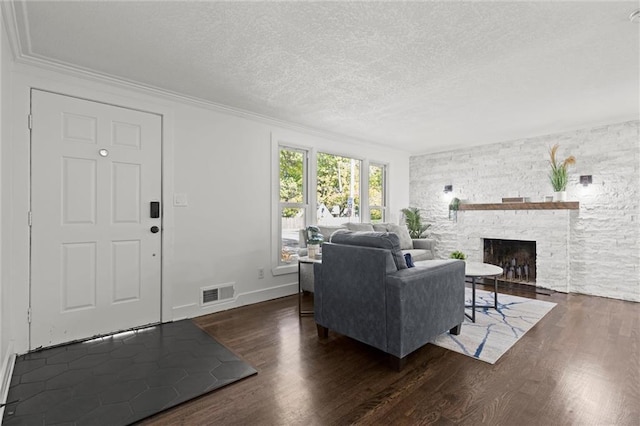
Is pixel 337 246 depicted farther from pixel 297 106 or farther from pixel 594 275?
pixel 594 275

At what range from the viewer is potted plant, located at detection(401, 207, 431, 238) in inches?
245

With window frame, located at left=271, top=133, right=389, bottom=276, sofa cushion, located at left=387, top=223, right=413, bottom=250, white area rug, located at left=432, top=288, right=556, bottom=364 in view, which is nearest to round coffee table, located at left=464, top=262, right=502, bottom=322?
white area rug, located at left=432, top=288, right=556, bottom=364

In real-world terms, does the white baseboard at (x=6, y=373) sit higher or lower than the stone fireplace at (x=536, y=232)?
lower

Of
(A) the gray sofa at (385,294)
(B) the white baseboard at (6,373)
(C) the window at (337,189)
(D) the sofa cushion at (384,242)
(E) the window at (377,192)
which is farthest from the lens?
(E) the window at (377,192)

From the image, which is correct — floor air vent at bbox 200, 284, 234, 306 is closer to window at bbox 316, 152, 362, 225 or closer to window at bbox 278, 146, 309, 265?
window at bbox 278, 146, 309, 265

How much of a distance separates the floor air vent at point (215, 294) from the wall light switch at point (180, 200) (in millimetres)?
961

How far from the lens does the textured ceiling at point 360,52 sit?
202 centimetres

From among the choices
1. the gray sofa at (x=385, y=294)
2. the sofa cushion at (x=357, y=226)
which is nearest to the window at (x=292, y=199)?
the sofa cushion at (x=357, y=226)

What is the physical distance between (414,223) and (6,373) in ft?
18.8

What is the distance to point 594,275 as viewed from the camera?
446 centimetres

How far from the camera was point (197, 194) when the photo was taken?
11.7 feet

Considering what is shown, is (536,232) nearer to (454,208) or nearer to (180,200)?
(454,208)

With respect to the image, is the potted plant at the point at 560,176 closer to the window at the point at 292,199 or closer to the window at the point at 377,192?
the window at the point at 377,192

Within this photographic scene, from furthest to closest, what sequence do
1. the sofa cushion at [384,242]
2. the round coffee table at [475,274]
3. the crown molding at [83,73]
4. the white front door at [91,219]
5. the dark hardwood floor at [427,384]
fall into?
1. the round coffee table at [475,274]
2. the white front door at [91,219]
3. the sofa cushion at [384,242]
4. the crown molding at [83,73]
5. the dark hardwood floor at [427,384]
